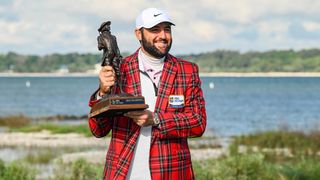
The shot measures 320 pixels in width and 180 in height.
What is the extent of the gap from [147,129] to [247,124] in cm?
3411

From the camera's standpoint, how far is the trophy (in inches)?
127

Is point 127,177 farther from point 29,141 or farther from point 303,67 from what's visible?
point 303,67

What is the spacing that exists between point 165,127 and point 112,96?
322 mm

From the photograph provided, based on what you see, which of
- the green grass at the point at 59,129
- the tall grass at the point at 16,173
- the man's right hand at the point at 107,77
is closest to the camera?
the man's right hand at the point at 107,77

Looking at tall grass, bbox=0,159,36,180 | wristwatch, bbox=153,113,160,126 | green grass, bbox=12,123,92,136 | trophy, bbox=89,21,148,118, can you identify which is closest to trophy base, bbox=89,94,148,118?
trophy, bbox=89,21,148,118

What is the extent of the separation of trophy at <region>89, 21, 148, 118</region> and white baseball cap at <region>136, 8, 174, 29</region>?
0.17 m

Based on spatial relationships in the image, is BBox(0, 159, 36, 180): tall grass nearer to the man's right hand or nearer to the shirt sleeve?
the shirt sleeve

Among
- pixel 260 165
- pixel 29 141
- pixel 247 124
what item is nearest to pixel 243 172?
pixel 260 165

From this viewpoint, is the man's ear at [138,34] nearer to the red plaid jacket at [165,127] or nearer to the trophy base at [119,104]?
the red plaid jacket at [165,127]

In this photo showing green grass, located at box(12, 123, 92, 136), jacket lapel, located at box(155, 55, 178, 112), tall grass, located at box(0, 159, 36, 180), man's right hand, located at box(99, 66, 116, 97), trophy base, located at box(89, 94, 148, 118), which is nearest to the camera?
trophy base, located at box(89, 94, 148, 118)

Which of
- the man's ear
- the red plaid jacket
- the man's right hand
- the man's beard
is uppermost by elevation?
the man's ear

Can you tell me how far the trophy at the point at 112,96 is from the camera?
3238 millimetres

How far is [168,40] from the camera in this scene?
352 cm

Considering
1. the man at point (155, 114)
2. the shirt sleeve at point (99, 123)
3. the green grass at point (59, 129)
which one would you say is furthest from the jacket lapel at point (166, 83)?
the green grass at point (59, 129)
